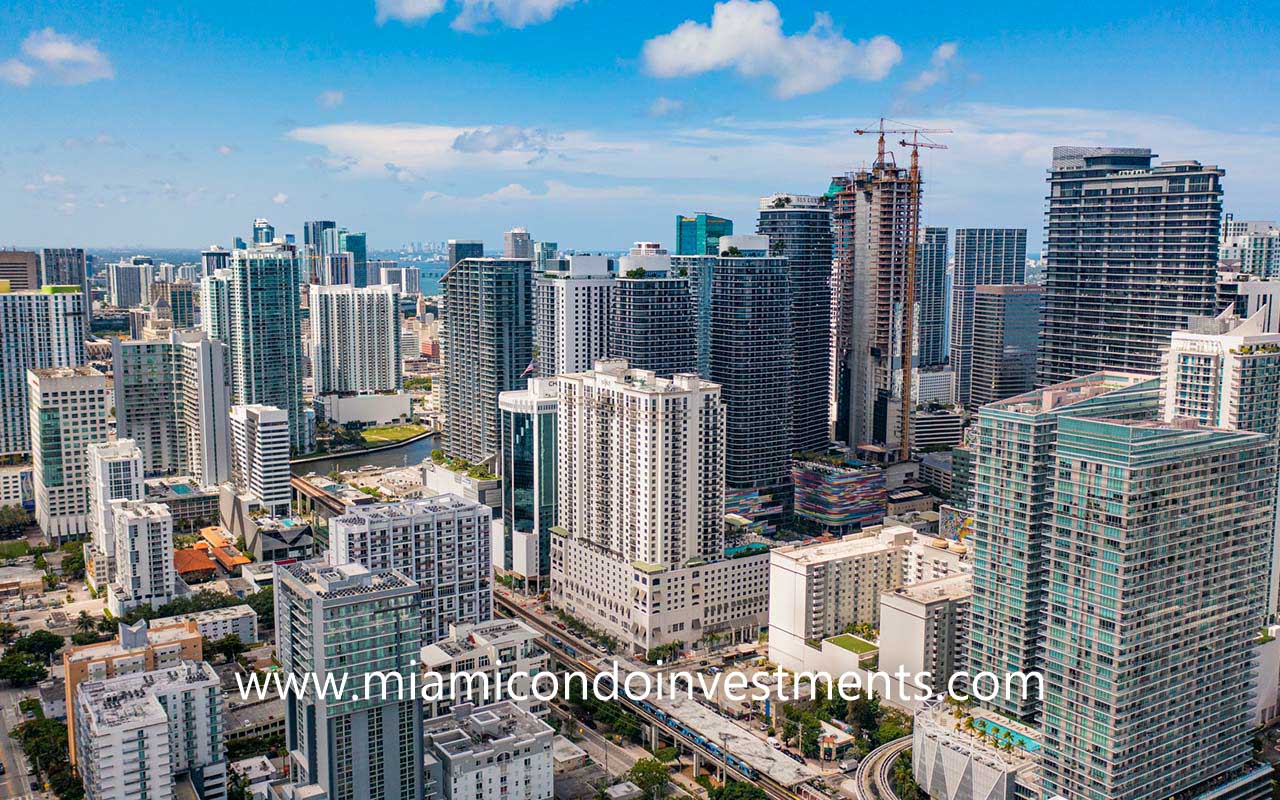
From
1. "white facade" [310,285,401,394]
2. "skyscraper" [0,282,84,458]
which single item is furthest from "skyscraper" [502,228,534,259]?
"skyscraper" [0,282,84,458]

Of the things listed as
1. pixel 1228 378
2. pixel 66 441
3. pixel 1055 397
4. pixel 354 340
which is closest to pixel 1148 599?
pixel 1055 397

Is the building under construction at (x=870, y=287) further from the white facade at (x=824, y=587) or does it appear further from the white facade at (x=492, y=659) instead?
the white facade at (x=492, y=659)

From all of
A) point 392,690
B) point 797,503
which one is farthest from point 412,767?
point 797,503

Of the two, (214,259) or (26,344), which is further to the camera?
(214,259)

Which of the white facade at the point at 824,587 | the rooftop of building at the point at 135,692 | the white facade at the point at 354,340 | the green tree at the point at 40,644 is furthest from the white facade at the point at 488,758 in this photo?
the white facade at the point at 354,340

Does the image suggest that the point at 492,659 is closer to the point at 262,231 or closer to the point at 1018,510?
the point at 1018,510

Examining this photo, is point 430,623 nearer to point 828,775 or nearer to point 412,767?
point 412,767
